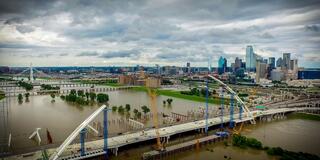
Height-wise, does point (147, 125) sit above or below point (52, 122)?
below

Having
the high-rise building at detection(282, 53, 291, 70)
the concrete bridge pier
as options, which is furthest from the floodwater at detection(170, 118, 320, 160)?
the high-rise building at detection(282, 53, 291, 70)

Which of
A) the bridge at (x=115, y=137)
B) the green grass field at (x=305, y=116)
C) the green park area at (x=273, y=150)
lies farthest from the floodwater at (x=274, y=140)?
the bridge at (x=115, y=137)

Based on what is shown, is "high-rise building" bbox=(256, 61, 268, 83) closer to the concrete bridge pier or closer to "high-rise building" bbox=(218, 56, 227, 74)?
"high-rise building" bbox=(218, 56, 227, 74)

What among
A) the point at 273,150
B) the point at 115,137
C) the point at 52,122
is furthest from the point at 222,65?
the point at 115,137

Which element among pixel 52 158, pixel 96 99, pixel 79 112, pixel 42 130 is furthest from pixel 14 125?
pixel 96 99

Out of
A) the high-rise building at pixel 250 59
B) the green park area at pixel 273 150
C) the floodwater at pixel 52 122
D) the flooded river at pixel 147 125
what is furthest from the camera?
the high-rise building at pixel 250 59

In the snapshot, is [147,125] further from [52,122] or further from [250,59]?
[250,59]

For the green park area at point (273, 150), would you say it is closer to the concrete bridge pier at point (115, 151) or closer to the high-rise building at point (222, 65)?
the concrete bridge pier at point (115, 151)

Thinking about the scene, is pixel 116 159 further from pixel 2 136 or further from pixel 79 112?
pixel 79 112

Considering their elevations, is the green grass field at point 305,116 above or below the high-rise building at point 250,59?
below

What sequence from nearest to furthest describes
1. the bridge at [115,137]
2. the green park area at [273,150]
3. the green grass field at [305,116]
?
the bridge at [115,137], the green park area at [273,150], the green grass field at [305,116]

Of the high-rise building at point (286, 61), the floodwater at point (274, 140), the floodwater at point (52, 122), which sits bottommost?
the floodwater at point (274, 140)
